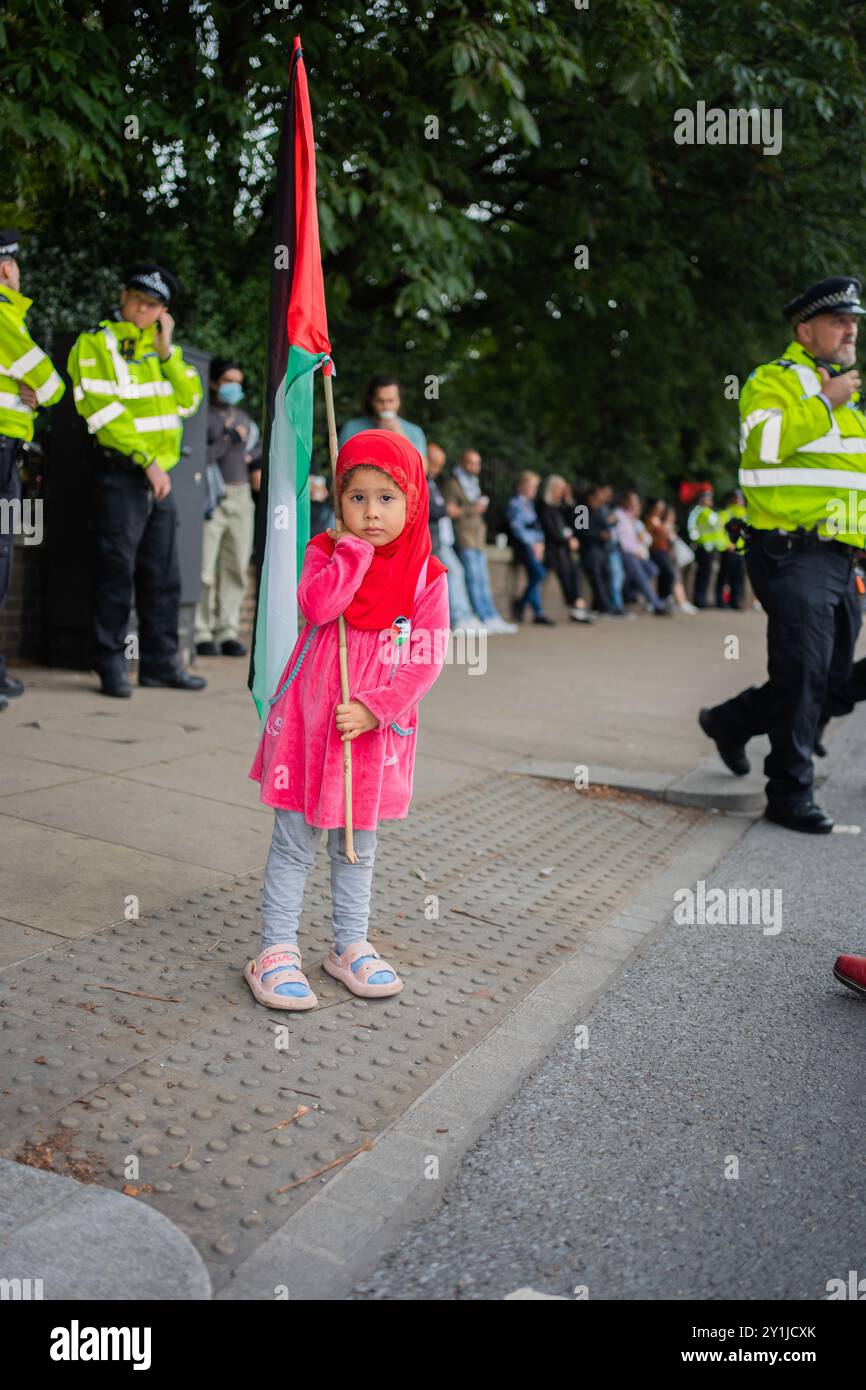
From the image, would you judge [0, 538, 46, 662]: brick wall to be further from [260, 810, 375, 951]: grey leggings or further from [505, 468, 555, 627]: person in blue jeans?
[505, 468, 555, 627]: person in blue jeans

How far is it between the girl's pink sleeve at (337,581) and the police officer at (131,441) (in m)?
4.29

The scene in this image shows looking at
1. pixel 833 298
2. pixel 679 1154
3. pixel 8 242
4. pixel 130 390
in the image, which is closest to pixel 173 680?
pixel 130 390

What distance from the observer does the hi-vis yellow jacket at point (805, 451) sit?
5867mm

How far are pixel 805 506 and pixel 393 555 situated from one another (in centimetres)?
302

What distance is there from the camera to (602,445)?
68.7 feet

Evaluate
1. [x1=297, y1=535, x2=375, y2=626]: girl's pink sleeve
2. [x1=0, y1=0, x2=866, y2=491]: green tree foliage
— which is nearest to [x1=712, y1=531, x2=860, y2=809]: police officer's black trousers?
[x1=297, y1=535, x2=375, y2=626]: girl's pink sleeve

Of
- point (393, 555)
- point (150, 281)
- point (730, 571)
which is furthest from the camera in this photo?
point (730, 571)

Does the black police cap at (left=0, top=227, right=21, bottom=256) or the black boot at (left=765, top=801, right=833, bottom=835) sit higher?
the black police cap at (left=0, top=227, right=21, bottom=256)

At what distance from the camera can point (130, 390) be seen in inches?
289

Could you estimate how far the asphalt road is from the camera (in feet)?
7.90

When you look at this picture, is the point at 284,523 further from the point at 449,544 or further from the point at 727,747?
the point at 449,544

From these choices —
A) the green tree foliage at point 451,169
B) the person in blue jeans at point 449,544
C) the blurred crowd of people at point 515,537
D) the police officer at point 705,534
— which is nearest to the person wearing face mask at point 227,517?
the blurred crowd of people at point 515,537

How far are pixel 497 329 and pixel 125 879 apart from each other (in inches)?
503

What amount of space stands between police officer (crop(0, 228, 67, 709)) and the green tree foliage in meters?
0.91
